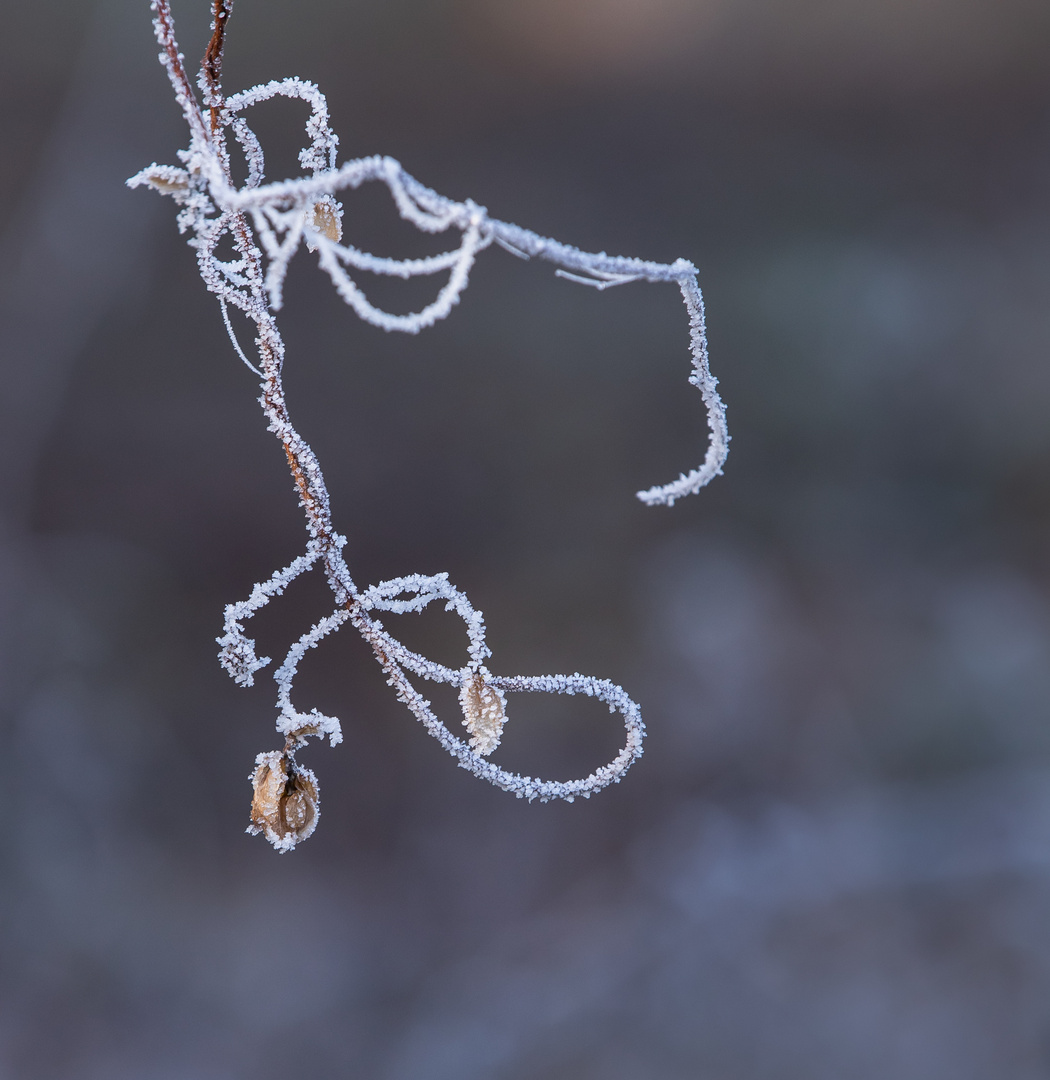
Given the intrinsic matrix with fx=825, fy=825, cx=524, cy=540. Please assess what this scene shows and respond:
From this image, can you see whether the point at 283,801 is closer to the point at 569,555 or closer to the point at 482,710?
the point at 482,710

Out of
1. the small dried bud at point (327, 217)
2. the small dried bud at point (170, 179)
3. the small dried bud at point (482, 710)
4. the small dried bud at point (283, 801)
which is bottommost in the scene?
the small dried bud at point (283, 801)

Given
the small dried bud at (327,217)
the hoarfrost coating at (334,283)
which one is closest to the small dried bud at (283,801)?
the hoarfrost coating at (334,283)

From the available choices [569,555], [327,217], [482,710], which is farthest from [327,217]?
[569,555]

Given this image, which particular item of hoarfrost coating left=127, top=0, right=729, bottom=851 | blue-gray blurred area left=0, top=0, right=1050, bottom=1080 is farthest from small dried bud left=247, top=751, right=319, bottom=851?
blue-gray blurred area left=0, top=0, right=1050, bottom=1080

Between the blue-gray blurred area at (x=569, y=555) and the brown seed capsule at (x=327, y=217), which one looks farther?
the blue-gray blurred area at (x=569, y=555)

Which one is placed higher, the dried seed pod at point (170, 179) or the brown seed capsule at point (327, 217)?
the brown seed capsule at point (327, 217)

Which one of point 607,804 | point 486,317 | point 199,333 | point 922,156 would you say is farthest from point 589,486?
point 922,156

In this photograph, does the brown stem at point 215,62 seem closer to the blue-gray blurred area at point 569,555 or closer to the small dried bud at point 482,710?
the small dried bud at point 482,710

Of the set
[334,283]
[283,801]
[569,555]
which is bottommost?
[283,801]
